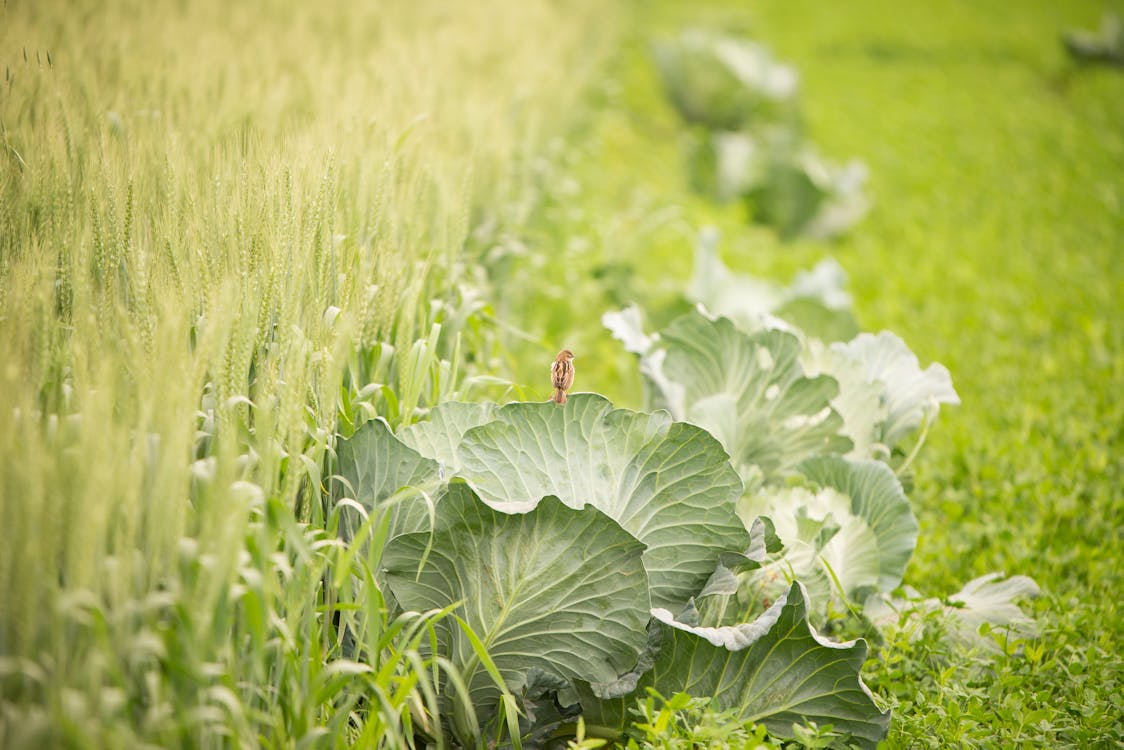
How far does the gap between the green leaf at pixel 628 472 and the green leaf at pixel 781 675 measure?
0.48 ft

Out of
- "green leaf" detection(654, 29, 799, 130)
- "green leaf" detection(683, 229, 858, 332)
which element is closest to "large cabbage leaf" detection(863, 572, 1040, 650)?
"green leaf" detection(683, 229, 858, 332)

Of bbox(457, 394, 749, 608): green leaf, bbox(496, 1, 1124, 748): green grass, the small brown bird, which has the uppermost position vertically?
the small brown bird

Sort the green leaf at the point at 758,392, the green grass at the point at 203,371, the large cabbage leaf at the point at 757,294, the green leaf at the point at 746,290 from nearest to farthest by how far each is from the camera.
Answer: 1. the green grass at the point at 203,371
2. the green leaf at the point at 758,392
3. the large cabbage leaf at the point at 757,294
4. the green leaf at the point at 746,290

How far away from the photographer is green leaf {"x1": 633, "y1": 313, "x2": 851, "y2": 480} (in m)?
2.55

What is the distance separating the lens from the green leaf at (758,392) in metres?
2.55

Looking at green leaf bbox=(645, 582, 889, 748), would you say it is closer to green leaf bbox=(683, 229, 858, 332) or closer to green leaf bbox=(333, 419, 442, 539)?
green leaf bbox=(333, 419, 442, 539)

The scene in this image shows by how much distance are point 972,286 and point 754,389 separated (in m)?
3.25

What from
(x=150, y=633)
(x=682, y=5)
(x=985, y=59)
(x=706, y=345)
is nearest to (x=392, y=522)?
(x=150, y=633)

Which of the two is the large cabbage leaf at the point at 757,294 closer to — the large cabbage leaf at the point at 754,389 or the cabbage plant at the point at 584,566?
the large cabbage leaf at the point at 754,389

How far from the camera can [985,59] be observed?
10.9 meters

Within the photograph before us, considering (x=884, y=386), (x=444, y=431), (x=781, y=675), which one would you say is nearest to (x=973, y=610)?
(x=884, y=386)

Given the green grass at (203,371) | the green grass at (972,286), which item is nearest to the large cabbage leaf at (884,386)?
the green grass at (972,286)

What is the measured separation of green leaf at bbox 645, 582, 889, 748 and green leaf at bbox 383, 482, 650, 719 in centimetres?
13

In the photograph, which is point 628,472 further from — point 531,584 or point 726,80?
point 726,80
